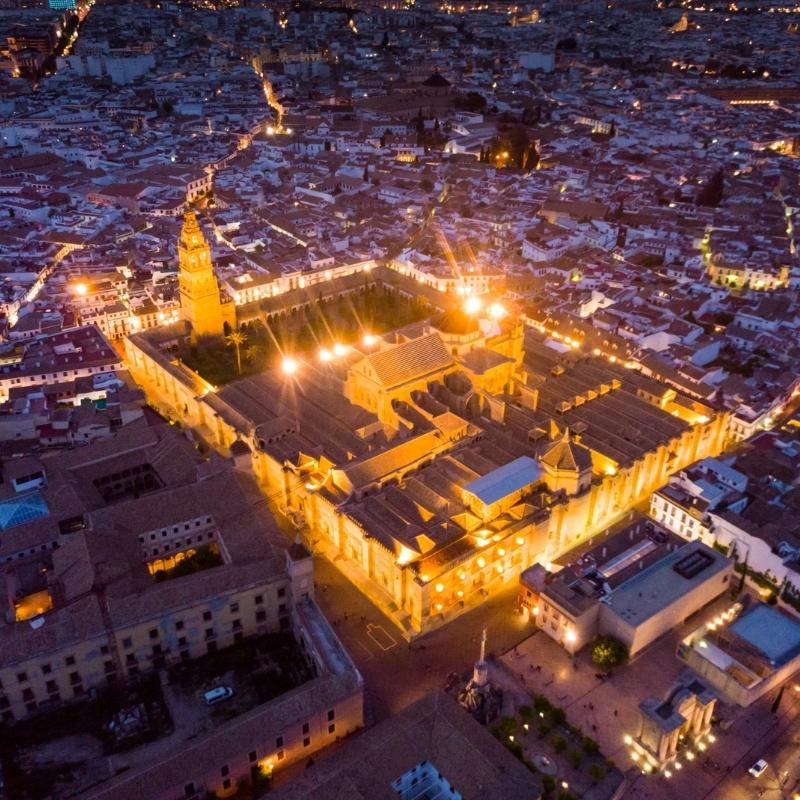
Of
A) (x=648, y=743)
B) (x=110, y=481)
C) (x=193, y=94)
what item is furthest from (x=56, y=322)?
(x=193, y=94)

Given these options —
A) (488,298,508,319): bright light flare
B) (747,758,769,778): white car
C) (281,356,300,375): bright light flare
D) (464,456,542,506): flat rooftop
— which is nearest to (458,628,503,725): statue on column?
(464,456,542,506): flat rooftop

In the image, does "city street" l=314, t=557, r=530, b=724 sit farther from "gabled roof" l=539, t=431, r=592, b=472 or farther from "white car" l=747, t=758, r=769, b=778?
"white car" l=747, t=758, r=769, b=778

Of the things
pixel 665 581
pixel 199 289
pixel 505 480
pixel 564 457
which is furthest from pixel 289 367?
pixel 665 581

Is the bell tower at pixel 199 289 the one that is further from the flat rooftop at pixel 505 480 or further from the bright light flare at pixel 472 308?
the flat rooftop at pixel 505 480

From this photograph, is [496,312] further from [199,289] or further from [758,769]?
[758,769]

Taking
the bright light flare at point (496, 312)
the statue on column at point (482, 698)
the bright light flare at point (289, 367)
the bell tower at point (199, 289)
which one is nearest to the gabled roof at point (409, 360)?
the bright light flare at point (496, 312)

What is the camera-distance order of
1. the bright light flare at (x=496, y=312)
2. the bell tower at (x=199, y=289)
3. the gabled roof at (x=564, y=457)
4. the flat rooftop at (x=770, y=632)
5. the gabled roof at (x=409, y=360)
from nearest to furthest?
the flat rooftop at (x=770, y=632) < the gabled roof at (x=564, y=457) < the gabled roof at (x=409, y=360) < the bright light flare at (x=496, y=312) < the bell tower at (x=199, y=289)
